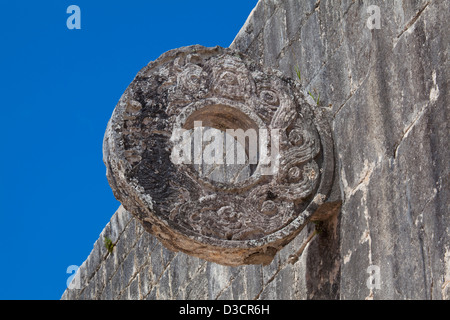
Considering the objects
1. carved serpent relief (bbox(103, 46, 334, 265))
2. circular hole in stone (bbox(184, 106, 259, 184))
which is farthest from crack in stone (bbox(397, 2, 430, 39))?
circular hole in stone (bbox(184, 106, 259, 184))

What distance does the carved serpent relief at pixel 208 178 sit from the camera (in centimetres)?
459

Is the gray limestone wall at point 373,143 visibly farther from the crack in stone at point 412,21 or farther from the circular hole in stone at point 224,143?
the circular hole in stone at point 224,143

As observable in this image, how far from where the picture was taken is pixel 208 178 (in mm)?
4789

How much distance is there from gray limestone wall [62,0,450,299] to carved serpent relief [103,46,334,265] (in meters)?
0.28

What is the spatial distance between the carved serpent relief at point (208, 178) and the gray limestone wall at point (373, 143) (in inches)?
10.9

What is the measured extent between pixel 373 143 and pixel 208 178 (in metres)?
0.92

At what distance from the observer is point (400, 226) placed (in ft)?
13.8

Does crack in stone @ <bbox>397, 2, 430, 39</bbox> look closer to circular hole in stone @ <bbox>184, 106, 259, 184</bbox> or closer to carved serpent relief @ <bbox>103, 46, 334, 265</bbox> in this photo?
carved serpent relief @ <bbox>103, 46, 334, 265</bbox>

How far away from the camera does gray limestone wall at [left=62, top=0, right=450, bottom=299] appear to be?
13.1 feet

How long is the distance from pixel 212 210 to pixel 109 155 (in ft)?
2.07

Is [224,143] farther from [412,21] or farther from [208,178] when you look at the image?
[412,21]

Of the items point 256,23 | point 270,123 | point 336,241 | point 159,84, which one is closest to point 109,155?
→ point 159,84
